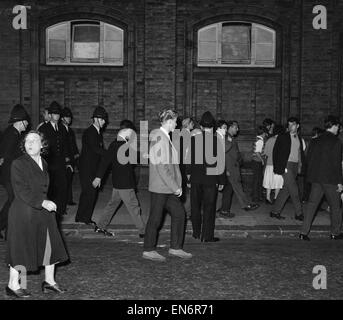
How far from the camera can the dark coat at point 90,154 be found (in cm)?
1005

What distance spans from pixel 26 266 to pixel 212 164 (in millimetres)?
3946

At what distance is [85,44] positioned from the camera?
15500mm

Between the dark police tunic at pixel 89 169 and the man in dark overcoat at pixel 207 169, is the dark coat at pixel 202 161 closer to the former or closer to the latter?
the man in dark overcoat at pixel 207 169

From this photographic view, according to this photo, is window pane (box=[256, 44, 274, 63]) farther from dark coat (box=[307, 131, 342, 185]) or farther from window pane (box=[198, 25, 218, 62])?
dark coat (box=[307, 131, 342, 185])

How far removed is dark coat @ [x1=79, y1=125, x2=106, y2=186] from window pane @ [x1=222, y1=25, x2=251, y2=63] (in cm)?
646

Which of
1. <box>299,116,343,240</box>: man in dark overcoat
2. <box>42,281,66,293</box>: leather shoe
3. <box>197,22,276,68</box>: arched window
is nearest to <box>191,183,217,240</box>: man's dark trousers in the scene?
<box>299,116,343,240</box>: man in dark overcoat

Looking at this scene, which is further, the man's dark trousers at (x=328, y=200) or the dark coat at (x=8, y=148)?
the man's dark trousers at (x=328, y=200)

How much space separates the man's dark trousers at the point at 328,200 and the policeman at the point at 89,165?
12.0 feet

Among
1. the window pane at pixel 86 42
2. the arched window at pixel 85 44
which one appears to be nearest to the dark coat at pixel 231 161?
the arched window at pixel 85 44

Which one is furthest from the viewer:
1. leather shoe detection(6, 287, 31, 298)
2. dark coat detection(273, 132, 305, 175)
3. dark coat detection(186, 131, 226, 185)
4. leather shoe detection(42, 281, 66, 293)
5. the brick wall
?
the brick wall

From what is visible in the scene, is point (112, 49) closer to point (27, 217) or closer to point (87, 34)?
point (87, 34)

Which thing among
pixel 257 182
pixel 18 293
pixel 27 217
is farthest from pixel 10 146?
pixel 257 182

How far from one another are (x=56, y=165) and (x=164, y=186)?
10.0ft

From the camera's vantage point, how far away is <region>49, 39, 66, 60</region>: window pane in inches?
608
